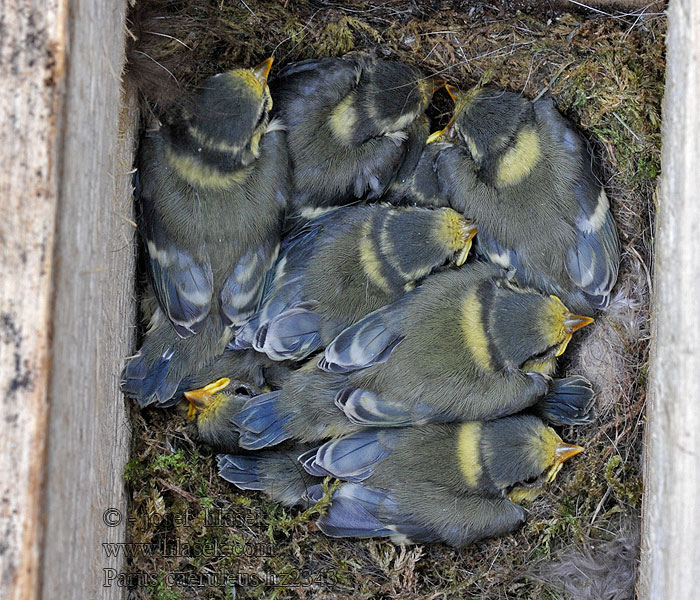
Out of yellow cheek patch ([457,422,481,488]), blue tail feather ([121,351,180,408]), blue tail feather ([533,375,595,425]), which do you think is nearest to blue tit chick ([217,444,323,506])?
blue tail feather ([121,351,180,408])

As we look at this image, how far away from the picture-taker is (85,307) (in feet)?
4.50

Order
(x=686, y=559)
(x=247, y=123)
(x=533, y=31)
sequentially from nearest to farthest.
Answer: (x=686, y=559)
(x=247, y=123)
(x=533, y=31)

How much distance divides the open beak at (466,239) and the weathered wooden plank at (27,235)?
1057mm

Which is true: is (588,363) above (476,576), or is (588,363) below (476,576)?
above

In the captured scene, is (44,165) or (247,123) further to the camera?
(247,123)

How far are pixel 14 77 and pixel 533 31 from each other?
128 centimetres

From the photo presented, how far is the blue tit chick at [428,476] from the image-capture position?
1.77 m

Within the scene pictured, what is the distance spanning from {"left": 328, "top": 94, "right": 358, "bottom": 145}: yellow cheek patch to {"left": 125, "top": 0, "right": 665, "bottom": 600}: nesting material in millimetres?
157

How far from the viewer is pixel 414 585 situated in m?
1.82

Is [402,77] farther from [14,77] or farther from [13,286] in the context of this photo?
[13,286]

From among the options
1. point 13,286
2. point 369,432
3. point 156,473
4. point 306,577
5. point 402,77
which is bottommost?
point 306,577

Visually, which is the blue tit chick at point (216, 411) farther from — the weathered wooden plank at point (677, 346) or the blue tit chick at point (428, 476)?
the weathered wooden plank at point (677, 346)

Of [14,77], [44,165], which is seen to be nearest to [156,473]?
[44,165]

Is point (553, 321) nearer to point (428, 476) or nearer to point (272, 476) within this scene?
point (428, 476)
